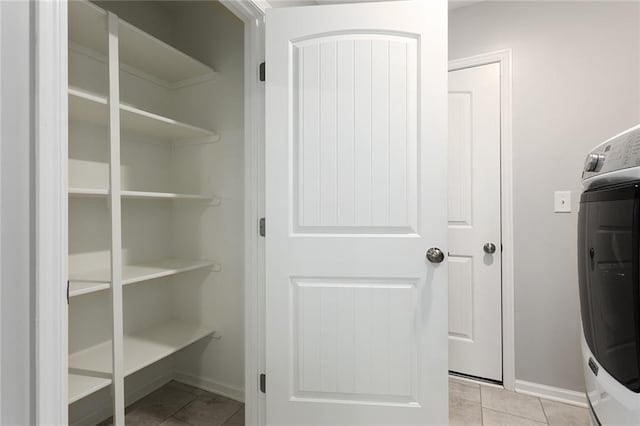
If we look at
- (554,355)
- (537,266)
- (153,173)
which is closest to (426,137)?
(537,266)

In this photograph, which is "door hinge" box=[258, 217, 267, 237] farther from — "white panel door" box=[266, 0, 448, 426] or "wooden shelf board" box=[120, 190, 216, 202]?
"wooden shelf board" box=[120, 190, 216, 202]

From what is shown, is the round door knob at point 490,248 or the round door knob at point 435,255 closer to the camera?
the round door knob at point 435,255

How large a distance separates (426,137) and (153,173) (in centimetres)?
171

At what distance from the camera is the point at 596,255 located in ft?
3.01

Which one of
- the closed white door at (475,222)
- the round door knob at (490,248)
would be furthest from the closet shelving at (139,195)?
the round door knob at (490,248)

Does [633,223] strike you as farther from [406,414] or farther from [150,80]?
[150,80]

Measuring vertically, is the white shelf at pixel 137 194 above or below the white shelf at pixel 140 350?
above

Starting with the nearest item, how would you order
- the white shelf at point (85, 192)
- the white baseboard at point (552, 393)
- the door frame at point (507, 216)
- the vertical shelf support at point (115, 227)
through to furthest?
1. the white shelf at point (85, 192)
2. the vertical shelf support at point (115, 227)
3. the white baseboard at point (552, 393)
4. the door frame at point (507, 216)

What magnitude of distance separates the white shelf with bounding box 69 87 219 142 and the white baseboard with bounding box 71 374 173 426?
156 centimetres

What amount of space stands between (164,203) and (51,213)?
1.54 metres

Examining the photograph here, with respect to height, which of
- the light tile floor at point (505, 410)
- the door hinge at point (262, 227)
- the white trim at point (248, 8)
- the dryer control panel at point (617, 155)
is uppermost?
the white trim at point (248, 8)

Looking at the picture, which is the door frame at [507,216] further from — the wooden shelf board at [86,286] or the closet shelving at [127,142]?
the wooden shelf board at [86,286]

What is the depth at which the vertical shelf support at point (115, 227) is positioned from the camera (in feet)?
4.46

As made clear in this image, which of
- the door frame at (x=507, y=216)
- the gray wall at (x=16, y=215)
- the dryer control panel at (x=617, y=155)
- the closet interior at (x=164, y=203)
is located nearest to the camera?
the gray wall at (x=16, y=215)
